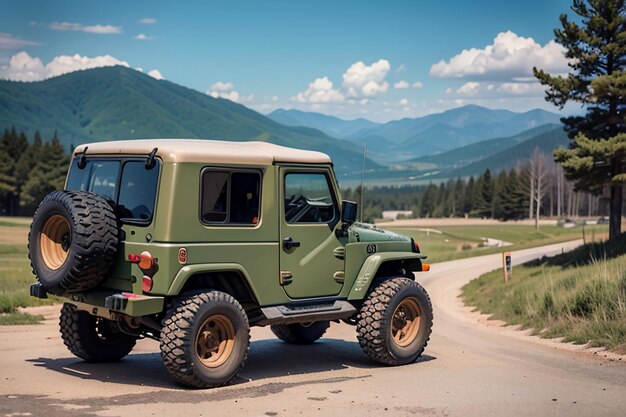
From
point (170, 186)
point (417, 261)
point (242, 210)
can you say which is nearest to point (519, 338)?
point (417, 261)

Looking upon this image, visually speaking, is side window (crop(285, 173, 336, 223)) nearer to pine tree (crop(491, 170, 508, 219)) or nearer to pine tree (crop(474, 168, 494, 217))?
pine tree (crop(491, 170, 508, 219))

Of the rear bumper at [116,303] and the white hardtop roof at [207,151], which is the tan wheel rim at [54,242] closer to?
the rear bumper at [116,303]

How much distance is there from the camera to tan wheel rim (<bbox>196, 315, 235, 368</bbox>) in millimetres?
→ 9570

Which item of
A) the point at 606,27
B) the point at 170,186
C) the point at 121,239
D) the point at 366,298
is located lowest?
the point at 366,298

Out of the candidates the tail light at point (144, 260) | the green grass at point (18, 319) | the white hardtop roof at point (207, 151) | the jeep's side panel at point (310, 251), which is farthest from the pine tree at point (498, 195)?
the tail light at point (144, 260)

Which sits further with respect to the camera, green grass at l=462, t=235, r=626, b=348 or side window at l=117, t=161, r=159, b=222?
green grass at l=462, t=235, r=626, b=348

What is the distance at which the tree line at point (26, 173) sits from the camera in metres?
113

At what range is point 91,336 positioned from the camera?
10945 millimetres

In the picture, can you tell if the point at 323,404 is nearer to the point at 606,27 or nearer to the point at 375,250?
the point at 375,250

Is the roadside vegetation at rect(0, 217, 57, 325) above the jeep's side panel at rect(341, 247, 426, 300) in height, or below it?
below

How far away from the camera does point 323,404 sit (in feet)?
28.6

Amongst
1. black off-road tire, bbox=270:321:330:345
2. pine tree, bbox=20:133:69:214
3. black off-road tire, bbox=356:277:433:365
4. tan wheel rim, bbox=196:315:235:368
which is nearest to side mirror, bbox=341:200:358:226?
black off-road tire, bbox=356:277:433:365

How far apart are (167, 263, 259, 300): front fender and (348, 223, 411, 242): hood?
189cm

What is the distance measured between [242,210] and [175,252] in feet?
3.92
